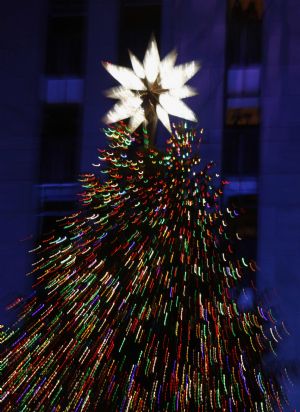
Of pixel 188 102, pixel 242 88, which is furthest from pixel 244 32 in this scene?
pixel 188 102

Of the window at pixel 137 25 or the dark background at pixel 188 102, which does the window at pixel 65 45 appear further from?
the window at pixel 137 25

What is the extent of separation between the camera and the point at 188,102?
47.8 ft

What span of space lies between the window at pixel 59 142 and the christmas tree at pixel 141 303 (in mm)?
3932

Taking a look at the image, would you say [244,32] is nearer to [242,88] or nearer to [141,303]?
[242,88]

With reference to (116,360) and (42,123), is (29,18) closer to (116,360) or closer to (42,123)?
(42,123)

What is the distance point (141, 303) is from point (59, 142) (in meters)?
5.93

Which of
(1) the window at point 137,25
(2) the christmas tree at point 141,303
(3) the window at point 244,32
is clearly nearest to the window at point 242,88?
(3) the window at point 244,32

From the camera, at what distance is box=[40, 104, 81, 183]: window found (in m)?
15.2

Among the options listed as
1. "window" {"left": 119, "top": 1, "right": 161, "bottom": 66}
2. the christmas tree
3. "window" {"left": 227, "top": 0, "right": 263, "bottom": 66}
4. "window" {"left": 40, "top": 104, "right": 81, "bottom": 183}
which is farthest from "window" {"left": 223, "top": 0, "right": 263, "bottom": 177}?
the christmas tree

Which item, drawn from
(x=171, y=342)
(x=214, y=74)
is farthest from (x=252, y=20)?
(x=171, y=342)

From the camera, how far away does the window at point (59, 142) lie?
15.2 m

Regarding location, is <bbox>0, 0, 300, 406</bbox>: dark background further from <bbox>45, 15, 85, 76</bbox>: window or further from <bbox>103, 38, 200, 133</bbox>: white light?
<bbox>103, 38, 200, 133</bbox>: white light

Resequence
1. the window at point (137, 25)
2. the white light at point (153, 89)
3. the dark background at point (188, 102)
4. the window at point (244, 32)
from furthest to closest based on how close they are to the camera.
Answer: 1. the window at point (137, 25)
2. the window at point (244, 32)
3. the dark background at point (188, 102)
4. the white light at point (153, 89)

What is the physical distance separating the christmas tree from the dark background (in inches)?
111
